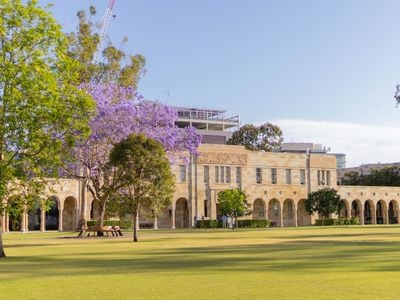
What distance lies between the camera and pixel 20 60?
20.2 metres

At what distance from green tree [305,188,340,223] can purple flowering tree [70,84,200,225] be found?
31507 mm

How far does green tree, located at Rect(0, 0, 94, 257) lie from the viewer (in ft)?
65.3

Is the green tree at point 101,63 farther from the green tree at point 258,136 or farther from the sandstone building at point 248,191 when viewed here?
the green tree at point 258,136

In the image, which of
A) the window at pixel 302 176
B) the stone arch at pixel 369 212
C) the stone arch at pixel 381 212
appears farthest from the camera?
the stone arch at pixel 381 212

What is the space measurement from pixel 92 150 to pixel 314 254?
940 inches

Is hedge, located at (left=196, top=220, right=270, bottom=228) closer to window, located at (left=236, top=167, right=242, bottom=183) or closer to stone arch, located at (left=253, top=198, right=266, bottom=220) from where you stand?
window, located at (left=236, top=167, right=242, bottom=183)

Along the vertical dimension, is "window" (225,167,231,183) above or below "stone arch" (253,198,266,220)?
above

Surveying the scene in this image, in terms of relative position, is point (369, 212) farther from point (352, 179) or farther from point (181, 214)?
point (181, 214)

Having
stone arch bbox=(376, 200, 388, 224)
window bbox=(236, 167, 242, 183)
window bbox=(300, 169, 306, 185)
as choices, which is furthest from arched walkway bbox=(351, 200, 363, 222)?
window bbox=(236, 167, 242, 183)

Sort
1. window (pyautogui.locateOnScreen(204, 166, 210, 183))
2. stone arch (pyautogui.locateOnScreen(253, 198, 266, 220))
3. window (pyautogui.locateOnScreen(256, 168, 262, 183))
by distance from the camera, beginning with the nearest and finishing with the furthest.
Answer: window (pyautogui.locateOnScreen(204, 166, 210, 183)) → window (pyautogui.locateOnScreen(256, 168, 262, 183)) → stone arch (pyautogui.locateOnScreen(253, 198, 266, 220))

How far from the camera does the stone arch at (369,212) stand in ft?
288

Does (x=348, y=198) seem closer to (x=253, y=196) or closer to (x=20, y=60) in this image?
(x=253, y=196)

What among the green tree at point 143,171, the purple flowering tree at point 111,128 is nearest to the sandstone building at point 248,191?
the purple flowering tree at point 111,128

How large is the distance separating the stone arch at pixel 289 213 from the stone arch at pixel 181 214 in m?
13.7
